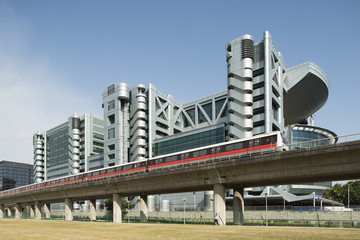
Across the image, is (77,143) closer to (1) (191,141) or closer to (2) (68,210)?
(1) (191,141)

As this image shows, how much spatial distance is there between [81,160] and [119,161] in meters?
48.3

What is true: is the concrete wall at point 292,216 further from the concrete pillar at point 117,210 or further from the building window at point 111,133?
the building window at point 111,133

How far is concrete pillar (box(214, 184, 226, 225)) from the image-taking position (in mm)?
48125

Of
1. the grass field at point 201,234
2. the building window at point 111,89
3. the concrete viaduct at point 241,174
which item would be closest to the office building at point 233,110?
the building window at point 111,89

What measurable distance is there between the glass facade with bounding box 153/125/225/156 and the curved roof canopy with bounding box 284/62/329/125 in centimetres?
2799

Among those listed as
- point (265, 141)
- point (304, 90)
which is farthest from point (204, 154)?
point (304, 90)

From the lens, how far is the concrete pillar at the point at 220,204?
4812cm

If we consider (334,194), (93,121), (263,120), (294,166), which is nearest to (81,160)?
(93,121)

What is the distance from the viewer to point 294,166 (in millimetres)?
40906

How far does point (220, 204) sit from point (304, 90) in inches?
3326

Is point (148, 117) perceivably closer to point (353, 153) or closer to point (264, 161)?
point (264, 161)

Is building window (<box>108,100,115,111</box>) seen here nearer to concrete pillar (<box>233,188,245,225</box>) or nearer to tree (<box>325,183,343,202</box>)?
tree (<box>325,183,343,202</box>)

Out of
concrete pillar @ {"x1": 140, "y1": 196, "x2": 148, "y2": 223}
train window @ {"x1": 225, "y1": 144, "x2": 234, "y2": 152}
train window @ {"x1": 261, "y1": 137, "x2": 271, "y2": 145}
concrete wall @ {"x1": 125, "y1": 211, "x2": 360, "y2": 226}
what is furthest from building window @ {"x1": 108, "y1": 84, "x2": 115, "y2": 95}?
train window @ {"x1": 261, "y1": 137, "x2": 271, "y2": 145}

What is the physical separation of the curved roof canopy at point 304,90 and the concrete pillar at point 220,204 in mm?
73030
